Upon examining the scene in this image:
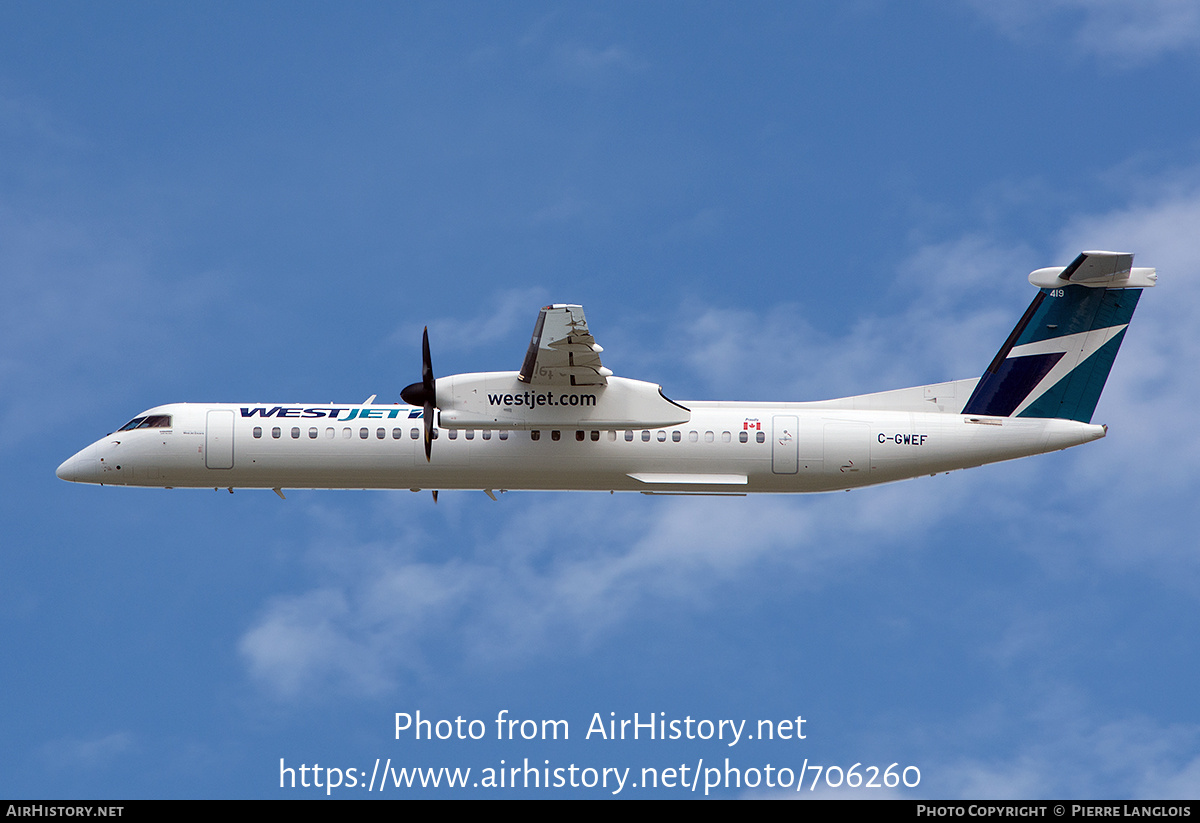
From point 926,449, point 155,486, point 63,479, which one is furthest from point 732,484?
point 63,479

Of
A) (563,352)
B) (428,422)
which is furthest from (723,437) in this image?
(428,422)

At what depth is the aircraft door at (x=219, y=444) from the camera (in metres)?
27.6

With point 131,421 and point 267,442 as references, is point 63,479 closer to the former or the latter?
point 131,421

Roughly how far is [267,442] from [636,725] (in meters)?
10.9

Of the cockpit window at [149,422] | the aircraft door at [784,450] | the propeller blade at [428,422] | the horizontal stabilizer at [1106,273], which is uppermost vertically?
the horizontal stabilizer at [1106,273]

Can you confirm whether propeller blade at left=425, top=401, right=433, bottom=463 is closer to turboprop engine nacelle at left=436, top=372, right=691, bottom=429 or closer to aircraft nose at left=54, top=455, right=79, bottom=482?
turboprop engine nacelle at left=436, top=372, right=691, bottom=429

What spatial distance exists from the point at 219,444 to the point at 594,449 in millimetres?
8540

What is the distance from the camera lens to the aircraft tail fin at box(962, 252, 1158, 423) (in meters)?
27.5

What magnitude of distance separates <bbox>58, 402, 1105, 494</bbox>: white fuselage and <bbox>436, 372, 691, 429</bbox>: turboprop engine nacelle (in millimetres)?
673

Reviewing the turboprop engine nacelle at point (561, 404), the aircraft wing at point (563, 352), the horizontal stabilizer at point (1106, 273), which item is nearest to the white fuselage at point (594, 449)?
the turboprop engine nacelle at point (561, 404)

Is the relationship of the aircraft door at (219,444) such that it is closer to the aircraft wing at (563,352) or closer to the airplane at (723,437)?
the airplane at (723,437)

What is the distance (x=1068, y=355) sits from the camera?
90.6ft

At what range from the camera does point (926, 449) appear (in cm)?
2716

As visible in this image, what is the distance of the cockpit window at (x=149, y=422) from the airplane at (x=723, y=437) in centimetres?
6
